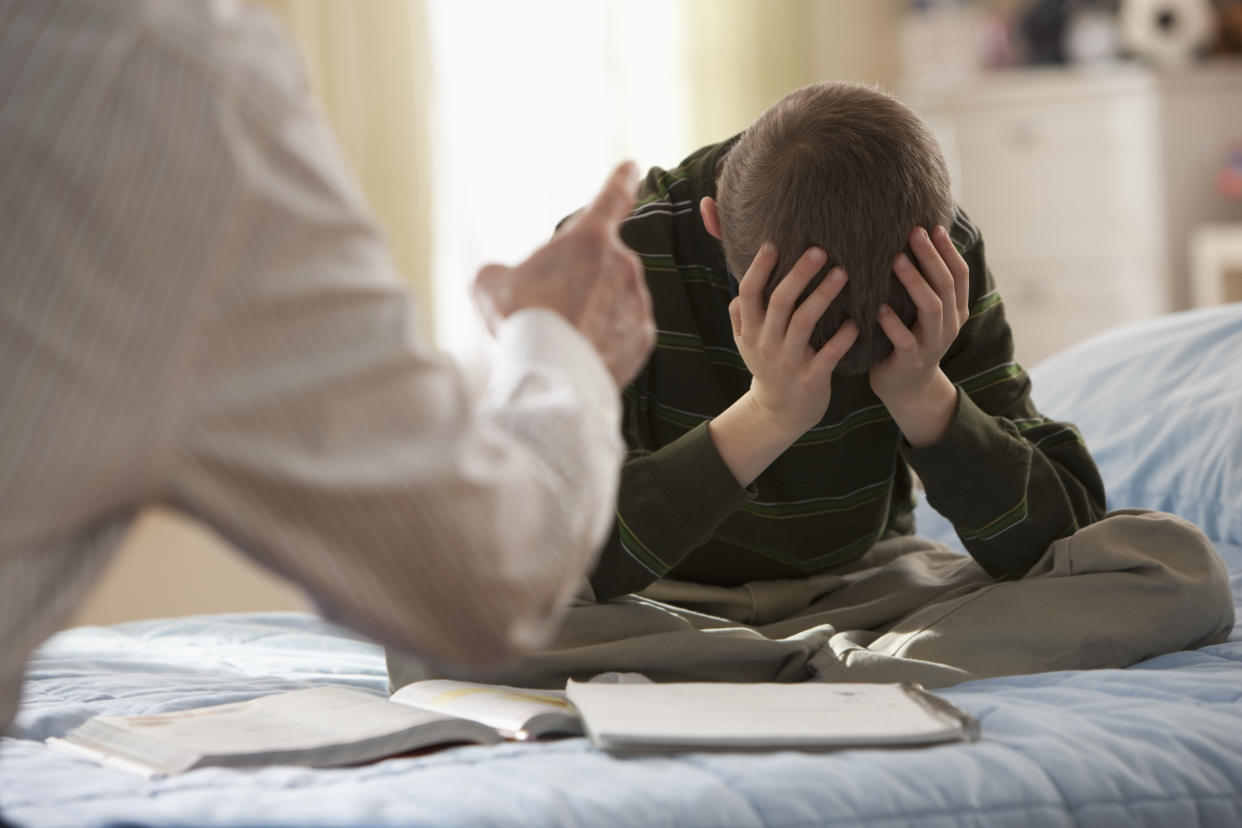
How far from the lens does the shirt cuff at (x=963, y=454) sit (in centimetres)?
108

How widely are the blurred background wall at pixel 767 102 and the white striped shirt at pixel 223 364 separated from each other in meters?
3.06

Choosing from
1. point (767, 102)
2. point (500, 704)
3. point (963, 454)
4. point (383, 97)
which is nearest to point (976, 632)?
point (963, 454)

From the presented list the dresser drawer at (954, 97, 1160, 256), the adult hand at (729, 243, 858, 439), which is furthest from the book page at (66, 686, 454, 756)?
the dresser drawer at (954, 97, 1160, 256)

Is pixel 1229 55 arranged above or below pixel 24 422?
above

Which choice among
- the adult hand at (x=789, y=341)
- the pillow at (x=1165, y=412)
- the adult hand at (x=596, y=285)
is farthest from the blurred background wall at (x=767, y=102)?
the adult hand at (x=596, y=285)

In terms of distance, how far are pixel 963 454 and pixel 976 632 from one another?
13 centimetres

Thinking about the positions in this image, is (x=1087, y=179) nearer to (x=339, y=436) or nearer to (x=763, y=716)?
(x=763, y=716)

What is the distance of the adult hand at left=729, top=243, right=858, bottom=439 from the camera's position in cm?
100

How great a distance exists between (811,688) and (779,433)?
200 mm

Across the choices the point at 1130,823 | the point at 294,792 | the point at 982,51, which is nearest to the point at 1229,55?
the point at 982,51

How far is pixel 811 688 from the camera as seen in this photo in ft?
3.09

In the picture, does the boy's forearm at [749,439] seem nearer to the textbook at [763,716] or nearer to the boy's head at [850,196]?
the boy's head at [850,196]

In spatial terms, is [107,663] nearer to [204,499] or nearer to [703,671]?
[703,671]

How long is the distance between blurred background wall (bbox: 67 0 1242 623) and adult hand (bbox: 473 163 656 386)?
115 inches
